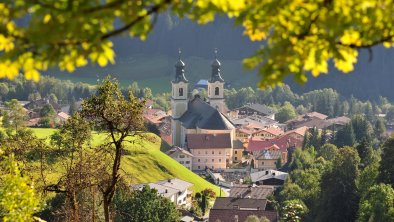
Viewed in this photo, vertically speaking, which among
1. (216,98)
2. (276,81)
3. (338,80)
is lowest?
(276,81)

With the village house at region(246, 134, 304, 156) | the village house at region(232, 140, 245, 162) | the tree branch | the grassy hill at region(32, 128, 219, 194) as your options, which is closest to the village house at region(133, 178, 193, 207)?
the grassy hill at region(32, 128, 219, 194)

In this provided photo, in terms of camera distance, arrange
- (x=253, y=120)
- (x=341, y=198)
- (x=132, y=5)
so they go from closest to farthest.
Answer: (x=132, y=5), (x=341, y=198), (x=253, y=120)

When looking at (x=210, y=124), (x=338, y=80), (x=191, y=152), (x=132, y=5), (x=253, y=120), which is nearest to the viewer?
(x=132, y=5)

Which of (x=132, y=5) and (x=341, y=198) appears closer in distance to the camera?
(x=132, y=5)

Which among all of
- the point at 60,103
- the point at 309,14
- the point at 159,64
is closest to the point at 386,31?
the point at 309,14

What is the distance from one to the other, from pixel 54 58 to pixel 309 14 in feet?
6.20

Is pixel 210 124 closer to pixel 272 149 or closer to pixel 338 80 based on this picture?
pixel 272 149

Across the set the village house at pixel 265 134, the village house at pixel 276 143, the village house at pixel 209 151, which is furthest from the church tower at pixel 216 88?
the village house at pixel 265 134

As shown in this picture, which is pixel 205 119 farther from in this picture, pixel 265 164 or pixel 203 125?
pixel 265 164

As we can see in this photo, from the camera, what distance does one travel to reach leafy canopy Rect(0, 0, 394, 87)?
422 centimetres

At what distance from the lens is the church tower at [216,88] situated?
3196 inches

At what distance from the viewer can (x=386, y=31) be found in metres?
5.13

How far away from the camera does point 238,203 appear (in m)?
48.8

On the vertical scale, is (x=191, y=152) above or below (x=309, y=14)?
above
